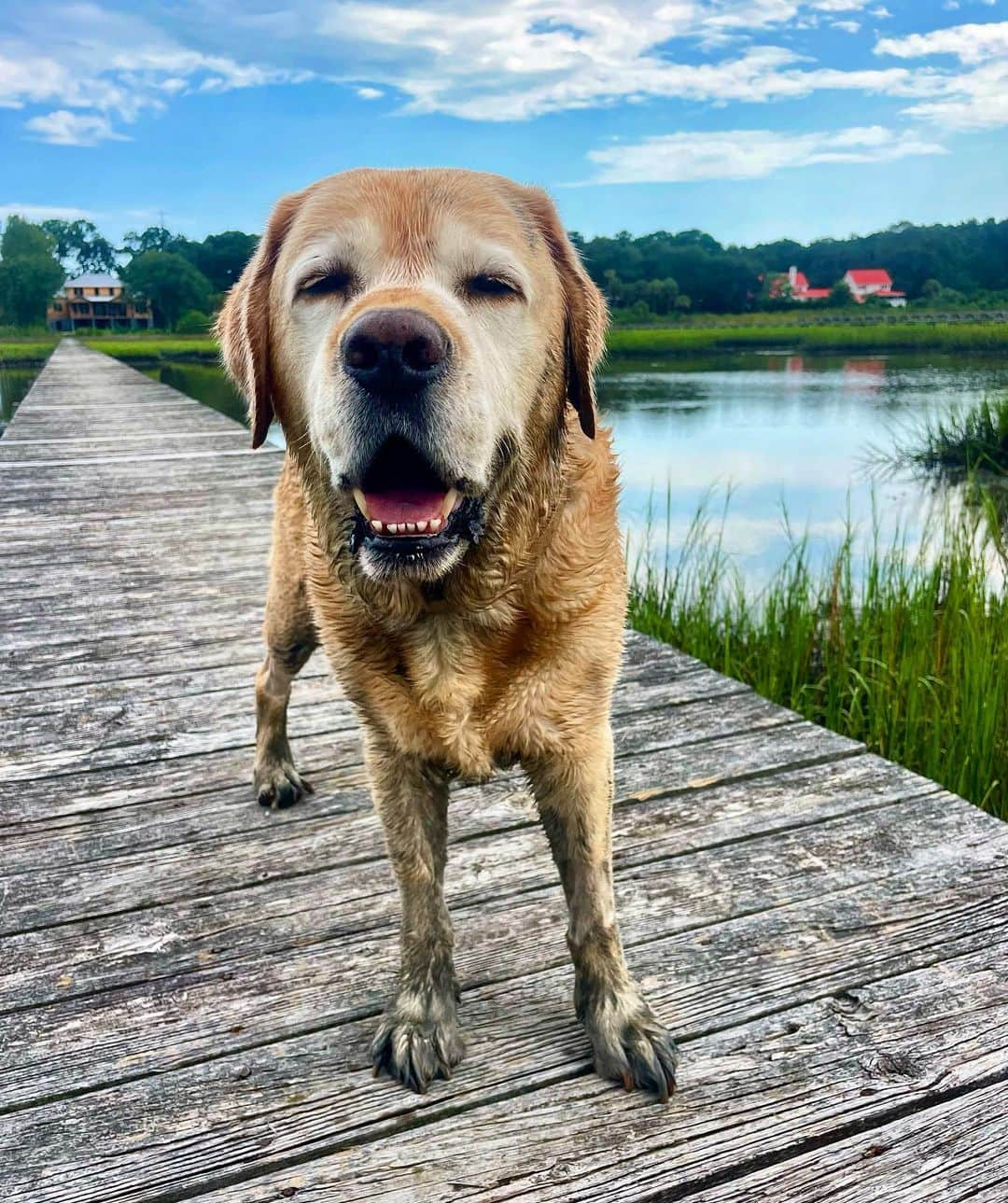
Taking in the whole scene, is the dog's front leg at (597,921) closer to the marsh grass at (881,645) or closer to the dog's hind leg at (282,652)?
the dog's hind leg at (282,652)

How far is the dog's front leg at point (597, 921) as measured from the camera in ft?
5.79

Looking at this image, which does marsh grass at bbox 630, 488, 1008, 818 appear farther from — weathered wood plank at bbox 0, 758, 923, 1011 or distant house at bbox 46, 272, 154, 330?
distant house at bbox 46, 272, 154, 330

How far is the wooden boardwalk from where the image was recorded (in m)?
1.63

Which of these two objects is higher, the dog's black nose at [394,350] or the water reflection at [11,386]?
the dog's black nose at [394,350]

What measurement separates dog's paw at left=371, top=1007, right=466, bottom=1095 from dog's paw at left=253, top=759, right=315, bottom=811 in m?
1.02

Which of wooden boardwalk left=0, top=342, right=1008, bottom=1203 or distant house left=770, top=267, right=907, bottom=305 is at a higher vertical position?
distant house left=770, top=267, right=907, bottom=305

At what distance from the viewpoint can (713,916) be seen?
2.22 metres

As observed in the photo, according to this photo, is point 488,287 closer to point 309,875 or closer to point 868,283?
point 309,875

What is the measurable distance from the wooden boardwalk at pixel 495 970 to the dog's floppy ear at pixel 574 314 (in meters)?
1.22

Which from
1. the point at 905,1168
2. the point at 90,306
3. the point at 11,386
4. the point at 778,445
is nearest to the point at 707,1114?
the point at 905,1168

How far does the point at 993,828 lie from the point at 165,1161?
2145mm

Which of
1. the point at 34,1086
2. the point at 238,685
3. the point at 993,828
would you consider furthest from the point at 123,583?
the point at 993,828

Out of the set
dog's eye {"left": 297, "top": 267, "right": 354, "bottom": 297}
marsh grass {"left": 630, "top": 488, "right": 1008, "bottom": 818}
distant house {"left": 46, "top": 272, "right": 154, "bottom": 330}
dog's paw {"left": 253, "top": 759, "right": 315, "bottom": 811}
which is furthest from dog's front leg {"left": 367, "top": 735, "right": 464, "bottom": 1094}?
distant house {"left": 46, "top": 272, "right": 154, "bottom": 330}

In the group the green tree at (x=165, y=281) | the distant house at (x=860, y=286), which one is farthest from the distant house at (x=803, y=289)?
the green tree at (x=165, y=281)
